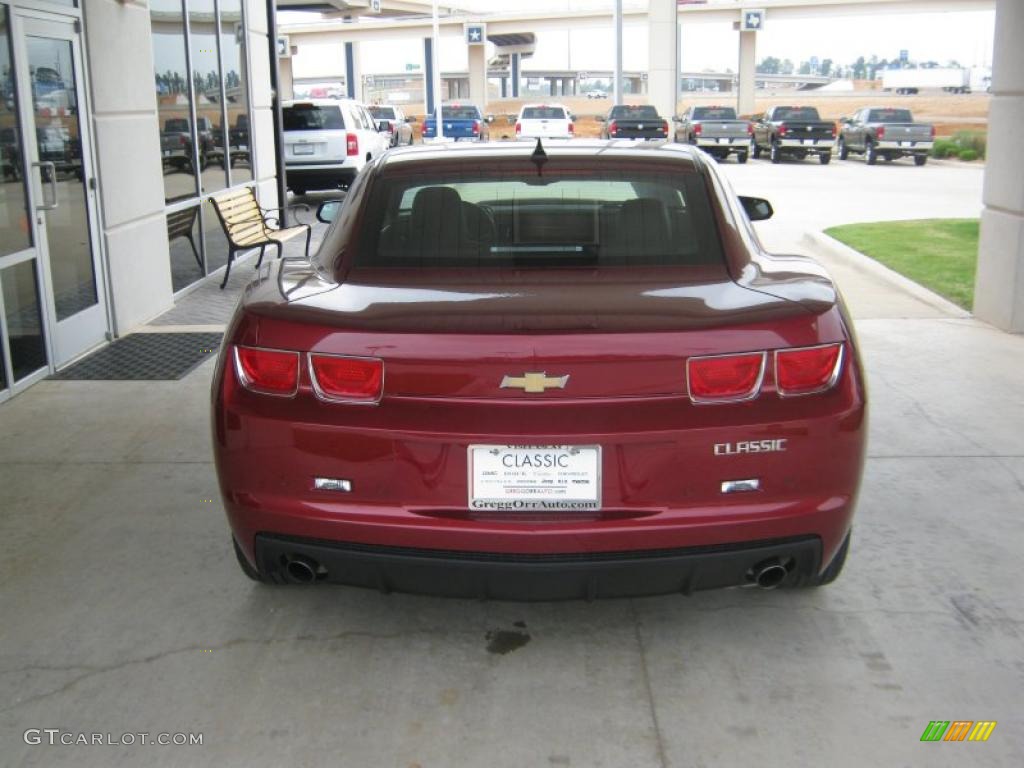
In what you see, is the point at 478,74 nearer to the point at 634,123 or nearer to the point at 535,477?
the point at 634,123

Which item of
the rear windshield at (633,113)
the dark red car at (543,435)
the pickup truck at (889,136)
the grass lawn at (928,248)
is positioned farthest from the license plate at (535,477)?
the rear windshield at (633,113)

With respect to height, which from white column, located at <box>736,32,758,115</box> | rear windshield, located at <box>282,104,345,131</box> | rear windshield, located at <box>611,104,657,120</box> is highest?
white column, located at <box>736,32,758,115</box>

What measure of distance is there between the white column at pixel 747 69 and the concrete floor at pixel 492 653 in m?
63.5

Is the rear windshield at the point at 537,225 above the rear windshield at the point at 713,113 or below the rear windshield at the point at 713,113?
below

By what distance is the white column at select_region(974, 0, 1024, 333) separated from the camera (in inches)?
339

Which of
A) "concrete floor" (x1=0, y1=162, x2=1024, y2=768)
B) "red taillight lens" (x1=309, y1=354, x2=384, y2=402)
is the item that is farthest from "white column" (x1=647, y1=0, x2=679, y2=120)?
"red taillight lens" (x1=309, y1=354, x2=384, y2=402)

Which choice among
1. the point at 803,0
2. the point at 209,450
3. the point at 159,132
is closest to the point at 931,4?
the point at 803,0

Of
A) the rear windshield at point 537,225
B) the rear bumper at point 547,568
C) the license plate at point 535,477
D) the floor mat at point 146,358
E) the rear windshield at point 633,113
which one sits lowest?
the floor mat at point 146,358

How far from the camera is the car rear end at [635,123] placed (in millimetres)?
35588

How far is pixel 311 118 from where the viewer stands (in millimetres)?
21219

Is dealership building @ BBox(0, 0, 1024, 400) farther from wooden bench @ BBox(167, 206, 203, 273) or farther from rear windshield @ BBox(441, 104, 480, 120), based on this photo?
rear windshield @ BBox(441, 104, 480, 120)

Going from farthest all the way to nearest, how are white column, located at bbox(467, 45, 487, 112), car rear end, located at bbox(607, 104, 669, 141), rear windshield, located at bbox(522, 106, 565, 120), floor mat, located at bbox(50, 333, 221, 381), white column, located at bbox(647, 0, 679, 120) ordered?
white column, located at bbox(467, 45, 487, 112)
white column, located at bbox(647, 0, 679, 120)
rear windshield, located at bbox(522, 106, 565, 120)
car rear end, located at bbox(607, 104, 669, 141)
floor mat, located at bbox(50, 333, 221, 381)

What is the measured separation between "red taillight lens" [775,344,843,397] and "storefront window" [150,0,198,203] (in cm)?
818

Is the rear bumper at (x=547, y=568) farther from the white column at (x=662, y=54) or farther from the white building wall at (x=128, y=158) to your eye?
the white column at (x=662, y=54)
